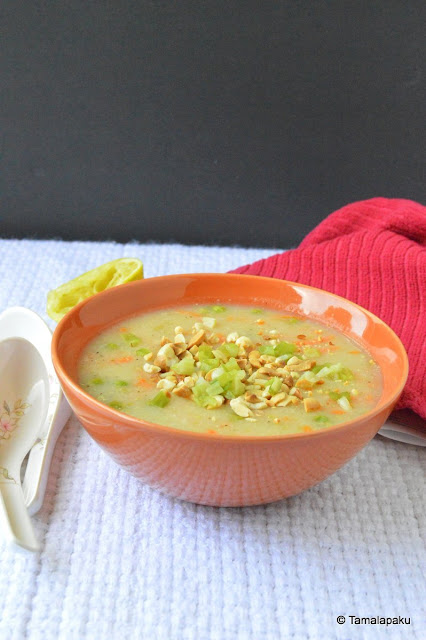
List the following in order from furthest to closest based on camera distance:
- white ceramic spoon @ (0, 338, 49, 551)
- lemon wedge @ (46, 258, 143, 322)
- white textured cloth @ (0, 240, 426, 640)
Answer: lemon wedge @ (46, 258, 143, 322) < white ceramic spoon @ (0, 338, 49, 551) < white textured cloth @ (0, 240, 426, 640)

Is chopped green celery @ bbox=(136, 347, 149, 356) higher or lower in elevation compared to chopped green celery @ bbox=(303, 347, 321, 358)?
lower

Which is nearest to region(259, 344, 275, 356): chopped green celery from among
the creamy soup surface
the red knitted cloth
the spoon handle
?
the creamy soup surface

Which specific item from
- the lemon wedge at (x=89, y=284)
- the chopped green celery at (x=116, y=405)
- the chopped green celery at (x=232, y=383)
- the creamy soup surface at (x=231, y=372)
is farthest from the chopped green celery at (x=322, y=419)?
the lemon wedge at (x=89, y=284)

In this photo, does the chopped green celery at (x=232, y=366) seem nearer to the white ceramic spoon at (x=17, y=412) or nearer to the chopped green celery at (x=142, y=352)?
the chopped green celery at (x=142, y=352)

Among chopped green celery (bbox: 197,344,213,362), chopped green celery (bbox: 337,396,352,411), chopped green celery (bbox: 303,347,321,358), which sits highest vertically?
chopped green celery (bbox: 337,396,352,411)

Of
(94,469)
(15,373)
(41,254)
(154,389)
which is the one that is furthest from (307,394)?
(41,254)

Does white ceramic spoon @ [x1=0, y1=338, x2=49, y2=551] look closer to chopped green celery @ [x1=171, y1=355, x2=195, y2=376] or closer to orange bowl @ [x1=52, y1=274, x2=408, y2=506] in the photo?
orange bowl @ [x1=52, y1=274, x2=408, y2=506]

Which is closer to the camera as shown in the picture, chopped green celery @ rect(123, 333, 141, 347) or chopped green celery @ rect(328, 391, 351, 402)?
chopped green celery @ rect(328, 391, 351, 402)
